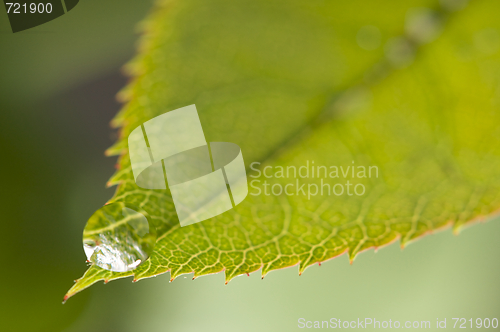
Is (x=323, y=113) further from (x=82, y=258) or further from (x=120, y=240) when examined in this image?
(x=82, y=258)

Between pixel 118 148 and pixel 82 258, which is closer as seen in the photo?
pixel 118 148

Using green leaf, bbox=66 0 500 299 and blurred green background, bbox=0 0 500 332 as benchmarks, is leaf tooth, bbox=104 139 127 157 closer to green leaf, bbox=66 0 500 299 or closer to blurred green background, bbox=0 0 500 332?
green leaf, bbox=66 0 500 299

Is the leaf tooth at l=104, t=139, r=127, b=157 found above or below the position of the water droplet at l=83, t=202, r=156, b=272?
above

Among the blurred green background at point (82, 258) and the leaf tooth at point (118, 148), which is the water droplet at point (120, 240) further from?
the blurred green background at point (82, 258)

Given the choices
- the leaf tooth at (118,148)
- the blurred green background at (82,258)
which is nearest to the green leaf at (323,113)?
the leaf tooth at (118,148)

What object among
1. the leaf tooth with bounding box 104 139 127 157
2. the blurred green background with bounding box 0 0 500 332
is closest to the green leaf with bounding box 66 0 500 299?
the leaf tooth with bounding box 104 139 127 157

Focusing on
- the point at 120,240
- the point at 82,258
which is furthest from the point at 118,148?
the point at 82,258

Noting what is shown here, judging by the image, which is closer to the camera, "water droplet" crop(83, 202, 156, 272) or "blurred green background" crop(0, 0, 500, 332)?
"water droplet" crop(83, 202, 156, 272)
